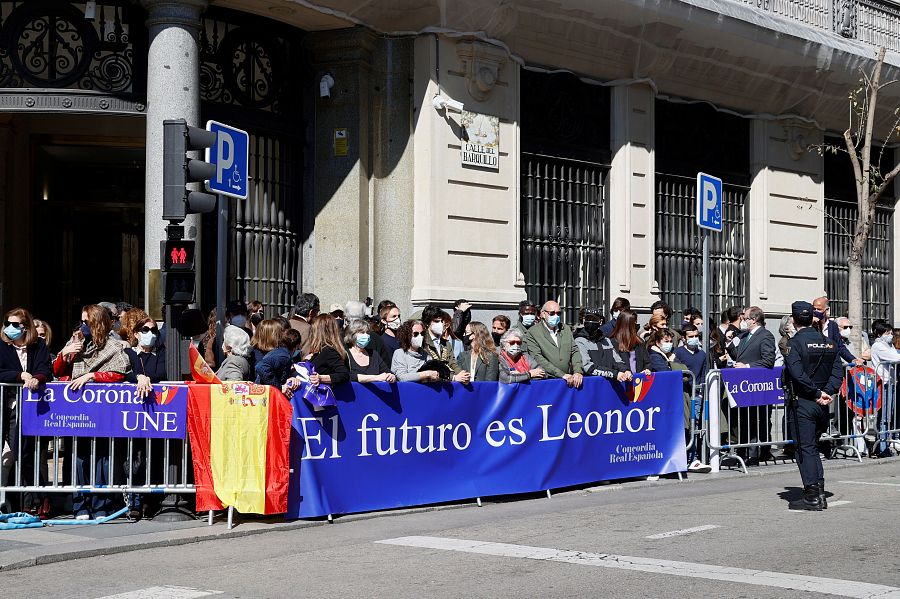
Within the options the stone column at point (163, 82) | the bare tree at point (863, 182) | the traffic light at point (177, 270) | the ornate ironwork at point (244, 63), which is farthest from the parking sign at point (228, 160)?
the bare tree at point (863, 182)

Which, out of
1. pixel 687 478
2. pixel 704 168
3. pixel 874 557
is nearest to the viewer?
pixel 874 557

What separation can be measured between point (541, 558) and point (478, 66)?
10124mm

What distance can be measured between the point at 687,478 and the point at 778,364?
337 cm

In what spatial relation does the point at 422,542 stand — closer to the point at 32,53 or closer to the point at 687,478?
the point at 687,478

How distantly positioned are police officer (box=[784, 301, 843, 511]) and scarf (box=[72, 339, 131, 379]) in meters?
5.80

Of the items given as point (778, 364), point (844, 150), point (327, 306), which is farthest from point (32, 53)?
point (844, 150)

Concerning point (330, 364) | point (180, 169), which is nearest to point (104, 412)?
point (330, 364)

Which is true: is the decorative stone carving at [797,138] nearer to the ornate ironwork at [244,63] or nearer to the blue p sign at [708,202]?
the blue p sign at [708,202]

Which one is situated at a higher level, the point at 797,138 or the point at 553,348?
the point at 797,138

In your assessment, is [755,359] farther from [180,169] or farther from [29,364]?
[29,364]

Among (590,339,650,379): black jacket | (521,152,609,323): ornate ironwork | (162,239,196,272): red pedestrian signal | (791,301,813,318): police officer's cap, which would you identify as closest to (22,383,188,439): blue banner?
(162,239,196,272): red pedestrian signal

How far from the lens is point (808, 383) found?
1206cm

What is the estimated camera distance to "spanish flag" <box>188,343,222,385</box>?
443 inches

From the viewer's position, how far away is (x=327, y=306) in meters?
17.7
